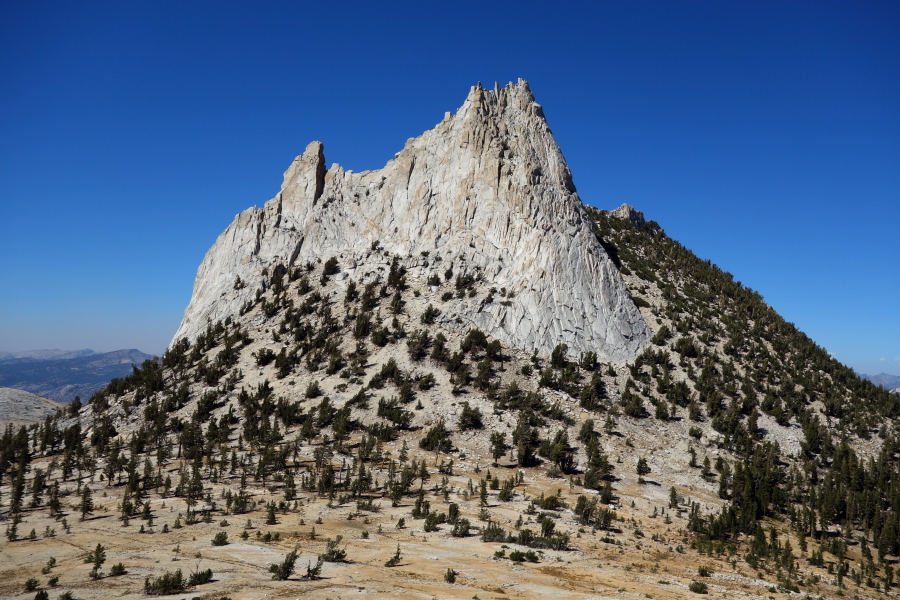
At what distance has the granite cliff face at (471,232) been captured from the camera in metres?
44.4

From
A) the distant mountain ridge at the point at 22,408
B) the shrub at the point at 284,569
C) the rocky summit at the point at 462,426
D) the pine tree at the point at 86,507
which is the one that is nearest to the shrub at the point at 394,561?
the rocky summit at the point at 462,426

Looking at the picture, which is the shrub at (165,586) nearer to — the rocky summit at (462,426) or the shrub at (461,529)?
the rocky summit at (462,426)

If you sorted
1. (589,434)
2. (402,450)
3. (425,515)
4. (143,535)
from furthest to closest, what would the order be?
1. (589,434)
2. (402,450)
3. (425,515)
4. (143,535)

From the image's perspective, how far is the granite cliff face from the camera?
4444 centimetres

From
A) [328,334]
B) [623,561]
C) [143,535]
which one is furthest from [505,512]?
[328,334]

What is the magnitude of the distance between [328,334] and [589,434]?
23967 mm

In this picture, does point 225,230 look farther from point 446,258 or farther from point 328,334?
point 446,258

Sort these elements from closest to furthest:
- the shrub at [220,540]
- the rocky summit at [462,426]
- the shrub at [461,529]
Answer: the shrub at [220,540], the rocky summit at [462,426], the shrub at [461,529]

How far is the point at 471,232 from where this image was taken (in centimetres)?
5003

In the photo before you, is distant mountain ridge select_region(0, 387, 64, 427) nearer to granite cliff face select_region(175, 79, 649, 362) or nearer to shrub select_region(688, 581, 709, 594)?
granite cliff face select_region(175, 79, 649, 362)

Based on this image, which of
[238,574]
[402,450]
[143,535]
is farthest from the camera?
[402,450]

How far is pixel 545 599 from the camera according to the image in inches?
541

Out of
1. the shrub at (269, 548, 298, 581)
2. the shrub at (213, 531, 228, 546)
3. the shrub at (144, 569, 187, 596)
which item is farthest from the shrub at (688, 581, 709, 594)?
the shrub at (213, 531, 228, 546)

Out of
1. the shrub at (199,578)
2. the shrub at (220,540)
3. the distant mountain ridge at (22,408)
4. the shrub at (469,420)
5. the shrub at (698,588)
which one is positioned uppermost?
the shrub at (469,420)
